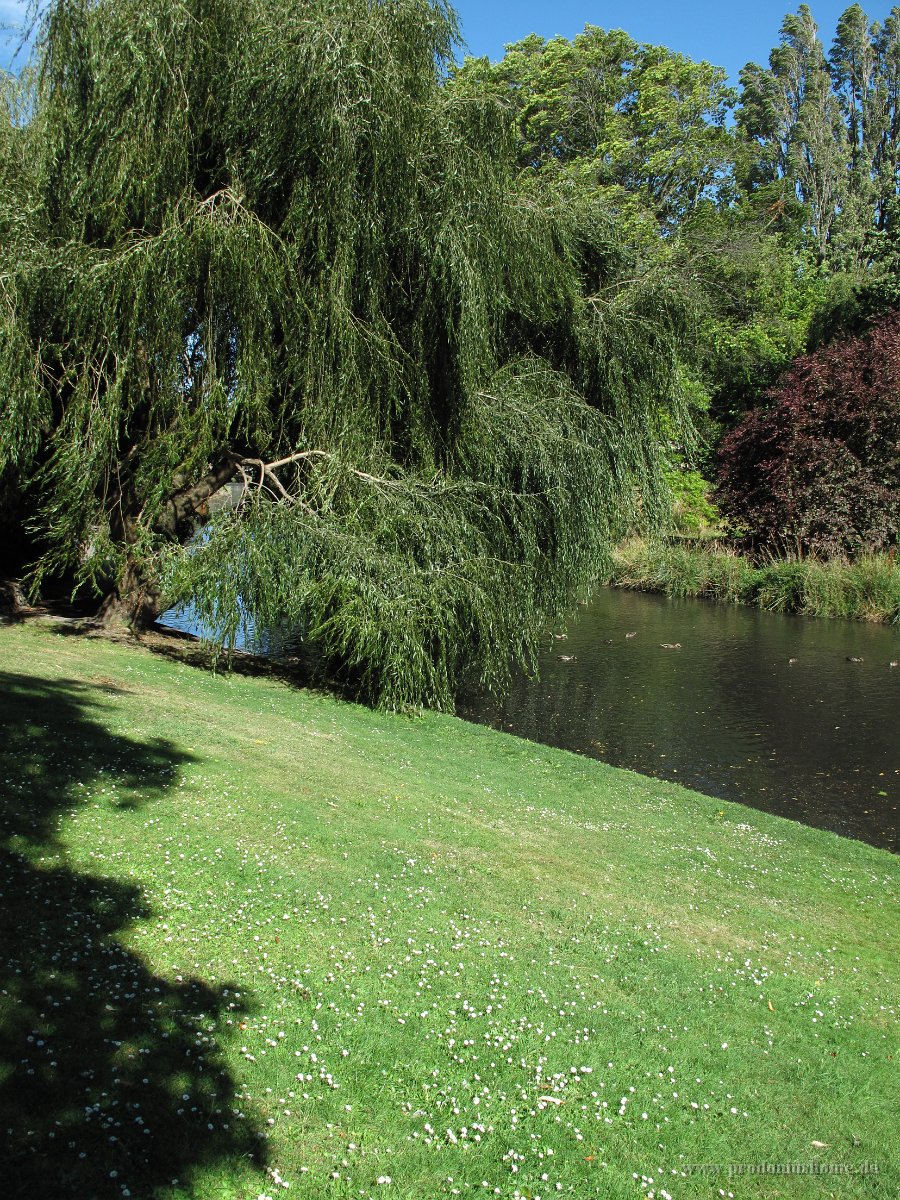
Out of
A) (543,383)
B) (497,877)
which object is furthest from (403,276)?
(497,877)

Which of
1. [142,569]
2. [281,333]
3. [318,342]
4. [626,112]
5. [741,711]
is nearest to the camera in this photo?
[318,342]

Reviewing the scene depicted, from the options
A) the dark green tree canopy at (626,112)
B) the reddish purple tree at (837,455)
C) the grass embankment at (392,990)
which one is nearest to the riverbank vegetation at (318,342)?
the grass embankment at (392,990)

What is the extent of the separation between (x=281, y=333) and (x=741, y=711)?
377 inches

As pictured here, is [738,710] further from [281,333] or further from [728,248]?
[728,248]

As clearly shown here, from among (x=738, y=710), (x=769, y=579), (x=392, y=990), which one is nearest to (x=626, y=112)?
(x=769, y=579)

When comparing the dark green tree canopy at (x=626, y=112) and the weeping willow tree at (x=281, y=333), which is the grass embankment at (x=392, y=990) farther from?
the dark green tree canopy at (x=626, y=112)

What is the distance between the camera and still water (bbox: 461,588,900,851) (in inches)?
481

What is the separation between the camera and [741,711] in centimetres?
1608

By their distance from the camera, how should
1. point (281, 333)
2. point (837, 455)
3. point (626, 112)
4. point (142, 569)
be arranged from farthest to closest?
point (626, 112)
point (837, 455)
point (142, 569)
point (281, 333)

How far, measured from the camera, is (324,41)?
11.5 metres

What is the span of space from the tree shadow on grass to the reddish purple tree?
2658cm

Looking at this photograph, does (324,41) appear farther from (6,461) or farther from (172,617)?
(172,617)

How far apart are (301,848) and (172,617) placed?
1521 centimetres

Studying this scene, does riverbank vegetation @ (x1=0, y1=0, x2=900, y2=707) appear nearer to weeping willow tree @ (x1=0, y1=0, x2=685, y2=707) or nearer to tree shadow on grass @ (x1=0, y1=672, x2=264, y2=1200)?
weeping willow tree @ (x1=0, y1=0, x2=685, y2=707)
